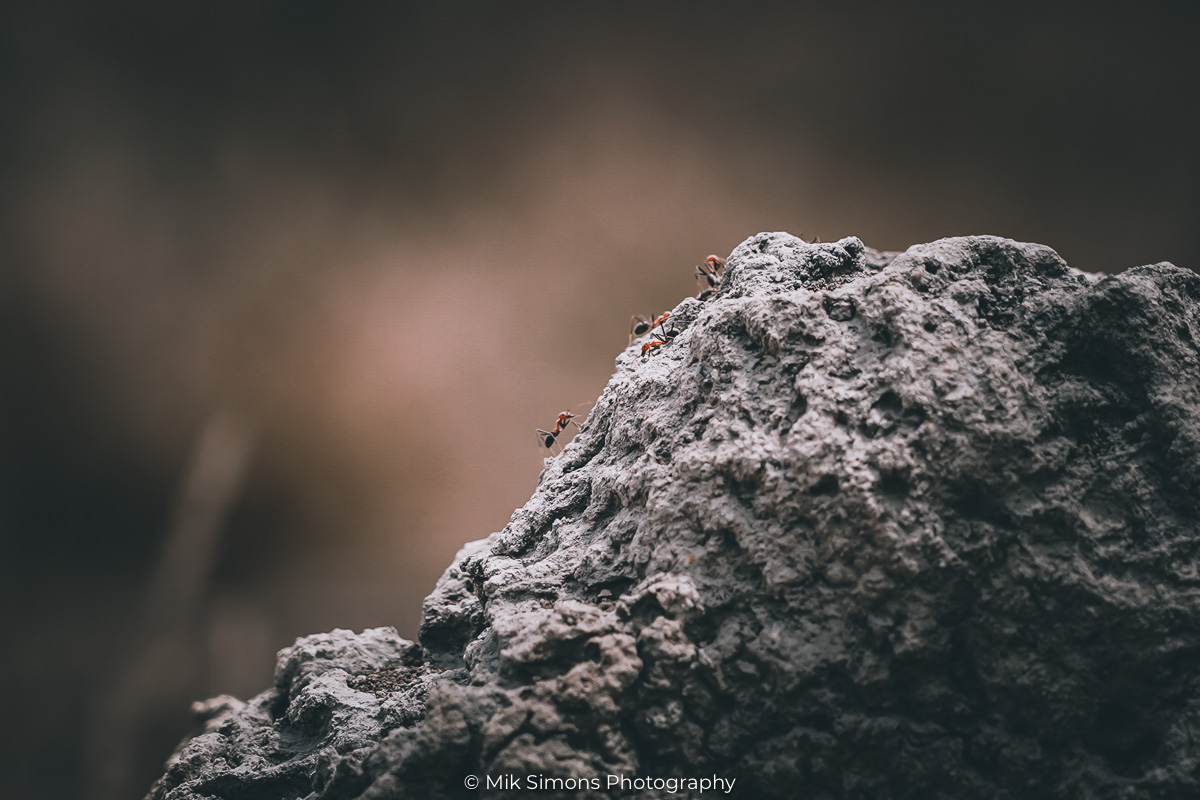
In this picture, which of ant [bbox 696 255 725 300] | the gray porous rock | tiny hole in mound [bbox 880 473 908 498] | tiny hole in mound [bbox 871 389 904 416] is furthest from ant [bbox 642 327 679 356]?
tiny hole in mound [bbox 880 473 908 498]

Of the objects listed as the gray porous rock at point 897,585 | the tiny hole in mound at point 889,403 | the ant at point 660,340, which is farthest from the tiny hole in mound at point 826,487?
the ant at point 660,340

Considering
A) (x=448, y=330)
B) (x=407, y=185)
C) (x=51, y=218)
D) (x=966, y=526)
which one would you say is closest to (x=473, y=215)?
(x=407, y=185)

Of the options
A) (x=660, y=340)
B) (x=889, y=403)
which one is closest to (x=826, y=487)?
(x=889, y=403)

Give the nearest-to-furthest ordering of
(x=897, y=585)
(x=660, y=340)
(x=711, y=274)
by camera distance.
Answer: (x=897, y=585), (x=660, y=340), (x=711, y=274)

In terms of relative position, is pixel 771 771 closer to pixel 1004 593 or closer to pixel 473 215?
pixel 1004 593

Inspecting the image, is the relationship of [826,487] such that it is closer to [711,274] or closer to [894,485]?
[894,485]

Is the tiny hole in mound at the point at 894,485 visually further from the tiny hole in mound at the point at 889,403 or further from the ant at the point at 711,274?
the ant at the point at 711,274
